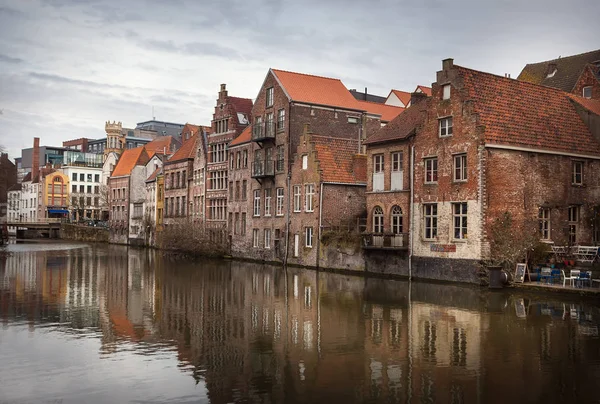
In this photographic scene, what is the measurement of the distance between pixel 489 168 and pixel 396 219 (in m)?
7.78

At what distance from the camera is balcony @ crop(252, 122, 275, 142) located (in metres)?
51.9

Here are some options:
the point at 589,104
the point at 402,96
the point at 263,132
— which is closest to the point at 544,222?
the point at 589,104

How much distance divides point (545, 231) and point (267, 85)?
26330 millimetres

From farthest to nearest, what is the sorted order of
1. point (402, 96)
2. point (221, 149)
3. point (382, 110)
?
point (221, 149) → point (402, 96) → point (382, 110)

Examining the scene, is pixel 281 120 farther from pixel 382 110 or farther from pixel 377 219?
pixel 377 219

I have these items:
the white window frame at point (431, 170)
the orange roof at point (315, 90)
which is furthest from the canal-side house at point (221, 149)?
the white window frame at point (431, 170)

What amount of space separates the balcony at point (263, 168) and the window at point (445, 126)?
18269 mm

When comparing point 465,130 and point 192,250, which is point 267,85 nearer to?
point 192,250

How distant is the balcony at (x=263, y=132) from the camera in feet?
170

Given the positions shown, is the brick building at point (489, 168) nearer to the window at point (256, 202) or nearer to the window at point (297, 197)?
the window at point (297, 197)

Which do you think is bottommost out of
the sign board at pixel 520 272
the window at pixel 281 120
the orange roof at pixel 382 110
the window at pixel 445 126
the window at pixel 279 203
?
the sign board at pixel 520 272

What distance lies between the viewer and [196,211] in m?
69.1

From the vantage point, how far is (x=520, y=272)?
32.0 m

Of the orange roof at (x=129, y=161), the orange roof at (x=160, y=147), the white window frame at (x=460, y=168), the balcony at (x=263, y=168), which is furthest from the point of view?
the orange roof at (x=129, y=161)
